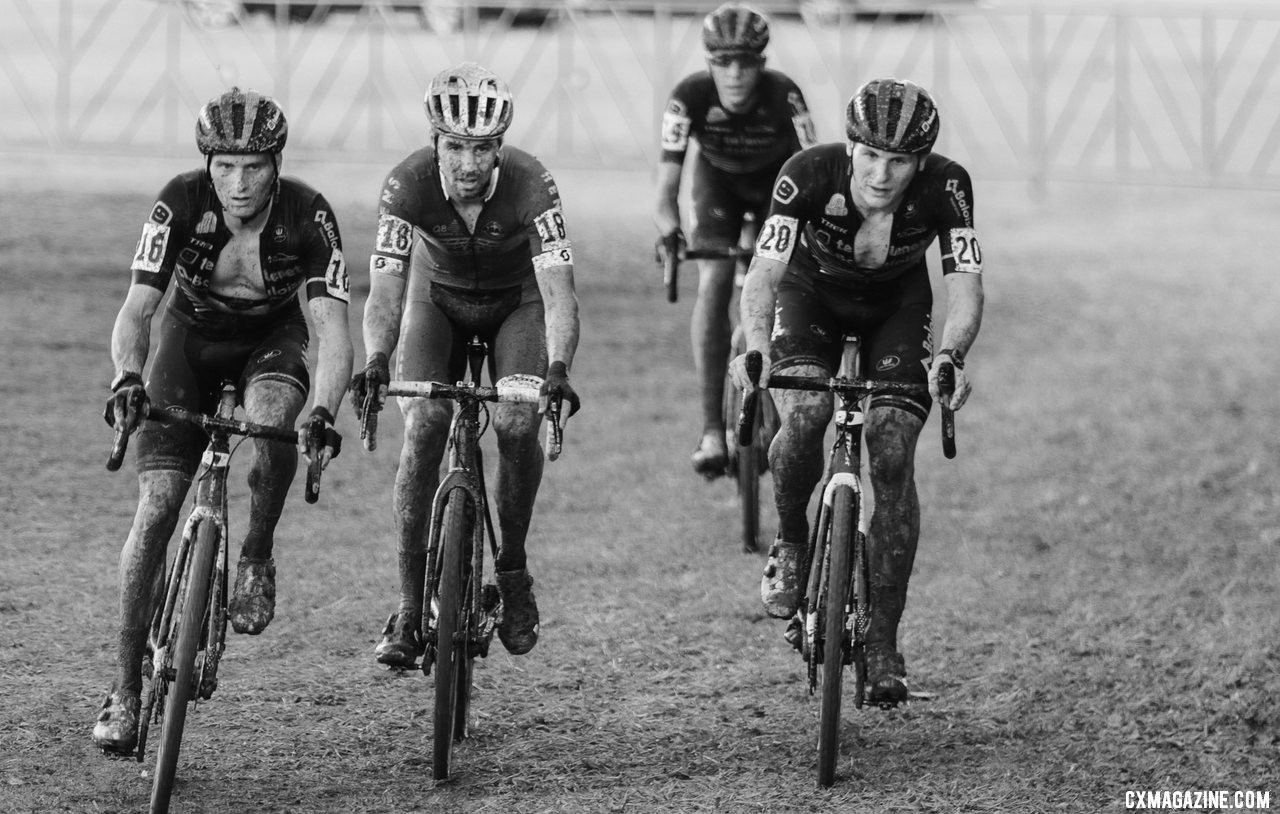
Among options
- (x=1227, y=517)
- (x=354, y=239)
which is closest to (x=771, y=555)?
(x=1227, y=517)

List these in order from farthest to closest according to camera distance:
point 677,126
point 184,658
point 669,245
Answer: point 677,126, point 669,245, point 184,658

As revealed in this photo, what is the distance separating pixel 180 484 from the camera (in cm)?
645

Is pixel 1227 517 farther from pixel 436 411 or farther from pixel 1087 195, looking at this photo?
pixel 1087 195

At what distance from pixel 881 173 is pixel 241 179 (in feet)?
8.09

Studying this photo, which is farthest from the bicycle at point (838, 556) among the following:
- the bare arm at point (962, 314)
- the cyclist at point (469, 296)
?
the cyclist at point (469, 296)

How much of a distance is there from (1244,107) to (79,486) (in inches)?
673

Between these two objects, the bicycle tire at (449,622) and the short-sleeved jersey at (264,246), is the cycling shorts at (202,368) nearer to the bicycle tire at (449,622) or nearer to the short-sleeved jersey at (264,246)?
the short-sleeved jersey at (264,246)

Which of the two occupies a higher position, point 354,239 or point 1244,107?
point 1244,107

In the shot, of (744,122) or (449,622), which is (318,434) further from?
(744,122)

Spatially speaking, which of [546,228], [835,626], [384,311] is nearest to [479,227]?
[546,228]

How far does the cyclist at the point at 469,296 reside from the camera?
6.73 meters

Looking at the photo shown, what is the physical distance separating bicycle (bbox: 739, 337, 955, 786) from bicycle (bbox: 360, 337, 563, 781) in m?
1.00

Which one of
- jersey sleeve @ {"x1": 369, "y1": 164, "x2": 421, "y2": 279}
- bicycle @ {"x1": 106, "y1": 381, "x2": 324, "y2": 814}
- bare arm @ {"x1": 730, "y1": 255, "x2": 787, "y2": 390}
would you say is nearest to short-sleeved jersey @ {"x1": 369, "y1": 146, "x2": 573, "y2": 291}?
jersey sleeve @ {"x1": 369, "y1": 164, "x2": 421, "y2": 279}

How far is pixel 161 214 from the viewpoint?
644cm
